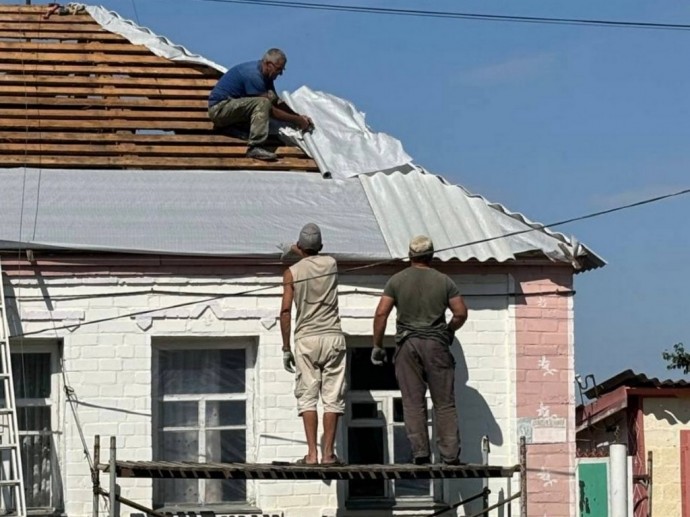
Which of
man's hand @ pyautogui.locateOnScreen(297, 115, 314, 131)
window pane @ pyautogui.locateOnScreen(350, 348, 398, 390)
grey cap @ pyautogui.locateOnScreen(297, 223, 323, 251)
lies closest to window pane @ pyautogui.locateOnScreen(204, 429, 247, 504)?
window pane @ pyautogui.locateOnScreen(350, 348, 398, 390)

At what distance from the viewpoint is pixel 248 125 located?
48.2ft

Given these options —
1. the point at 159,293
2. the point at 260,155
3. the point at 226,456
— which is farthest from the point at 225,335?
the point at 260,155

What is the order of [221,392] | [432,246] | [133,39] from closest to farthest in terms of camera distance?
1. [432,246]
2. [221,392]
3. [133,39]

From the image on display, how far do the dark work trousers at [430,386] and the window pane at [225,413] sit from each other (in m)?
1.84

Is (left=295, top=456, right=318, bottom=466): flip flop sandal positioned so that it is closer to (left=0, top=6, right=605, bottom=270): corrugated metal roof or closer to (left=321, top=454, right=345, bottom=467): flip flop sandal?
(left=321, top=454, right=345, bottom=467): flip flop sandal

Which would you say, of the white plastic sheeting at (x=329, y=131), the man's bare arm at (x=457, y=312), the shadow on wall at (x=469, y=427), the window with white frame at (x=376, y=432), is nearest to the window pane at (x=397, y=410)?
the window with white frame at (x=376, y=432)

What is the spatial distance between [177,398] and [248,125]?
2.95m

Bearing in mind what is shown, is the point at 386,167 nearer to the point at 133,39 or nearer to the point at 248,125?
the point at 248,125

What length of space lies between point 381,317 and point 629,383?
4.56 meters

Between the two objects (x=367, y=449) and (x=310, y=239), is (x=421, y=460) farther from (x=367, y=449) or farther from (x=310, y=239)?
(x=310, y=239)

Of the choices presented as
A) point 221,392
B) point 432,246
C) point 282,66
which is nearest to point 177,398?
point 221,392

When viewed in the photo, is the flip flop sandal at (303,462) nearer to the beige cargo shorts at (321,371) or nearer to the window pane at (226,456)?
the beige cargo shorts at (321,371)

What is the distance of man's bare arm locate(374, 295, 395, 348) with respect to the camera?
1198cm

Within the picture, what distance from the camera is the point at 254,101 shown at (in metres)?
14.4
